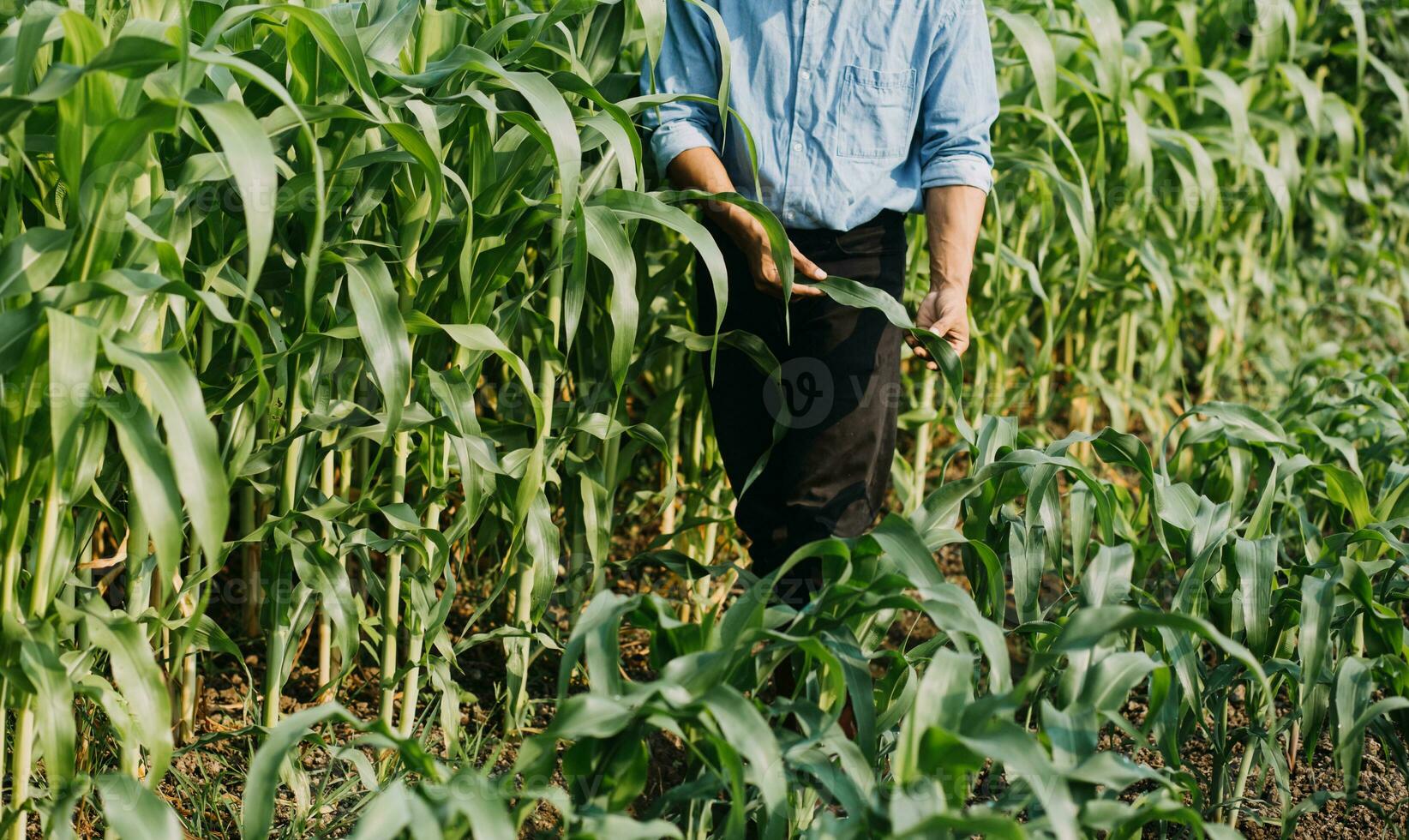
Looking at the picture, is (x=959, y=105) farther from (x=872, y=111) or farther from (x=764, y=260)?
(x=764, y=260)

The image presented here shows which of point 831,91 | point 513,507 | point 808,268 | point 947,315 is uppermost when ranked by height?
point 831,91

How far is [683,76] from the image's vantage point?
74.2 inches

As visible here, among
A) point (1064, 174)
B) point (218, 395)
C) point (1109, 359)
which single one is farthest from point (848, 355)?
point (1109, 359)

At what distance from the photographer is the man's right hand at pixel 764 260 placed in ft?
5.89

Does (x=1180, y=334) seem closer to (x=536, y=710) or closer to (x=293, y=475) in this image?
(x=536, y=710)

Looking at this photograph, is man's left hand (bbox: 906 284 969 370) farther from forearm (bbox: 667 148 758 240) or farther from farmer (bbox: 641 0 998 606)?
forearm (bbox: 667 148 758 240)

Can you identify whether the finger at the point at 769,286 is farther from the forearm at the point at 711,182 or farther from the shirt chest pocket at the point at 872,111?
the shirt chest pocket at the point at 872,111

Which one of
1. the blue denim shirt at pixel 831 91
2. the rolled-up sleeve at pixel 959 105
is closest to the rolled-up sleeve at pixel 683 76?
the blue denim shirt at pixel 831 91

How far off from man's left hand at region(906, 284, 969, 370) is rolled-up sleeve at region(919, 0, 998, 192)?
17 centimetres

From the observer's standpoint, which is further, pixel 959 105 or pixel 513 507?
pixel 959 105

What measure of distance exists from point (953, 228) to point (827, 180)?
21 cm

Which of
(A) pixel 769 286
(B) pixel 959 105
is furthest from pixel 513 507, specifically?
(B) pixel 959 105

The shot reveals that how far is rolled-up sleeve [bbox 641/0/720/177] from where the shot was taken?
186cm

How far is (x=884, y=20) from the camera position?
73.4 inches
